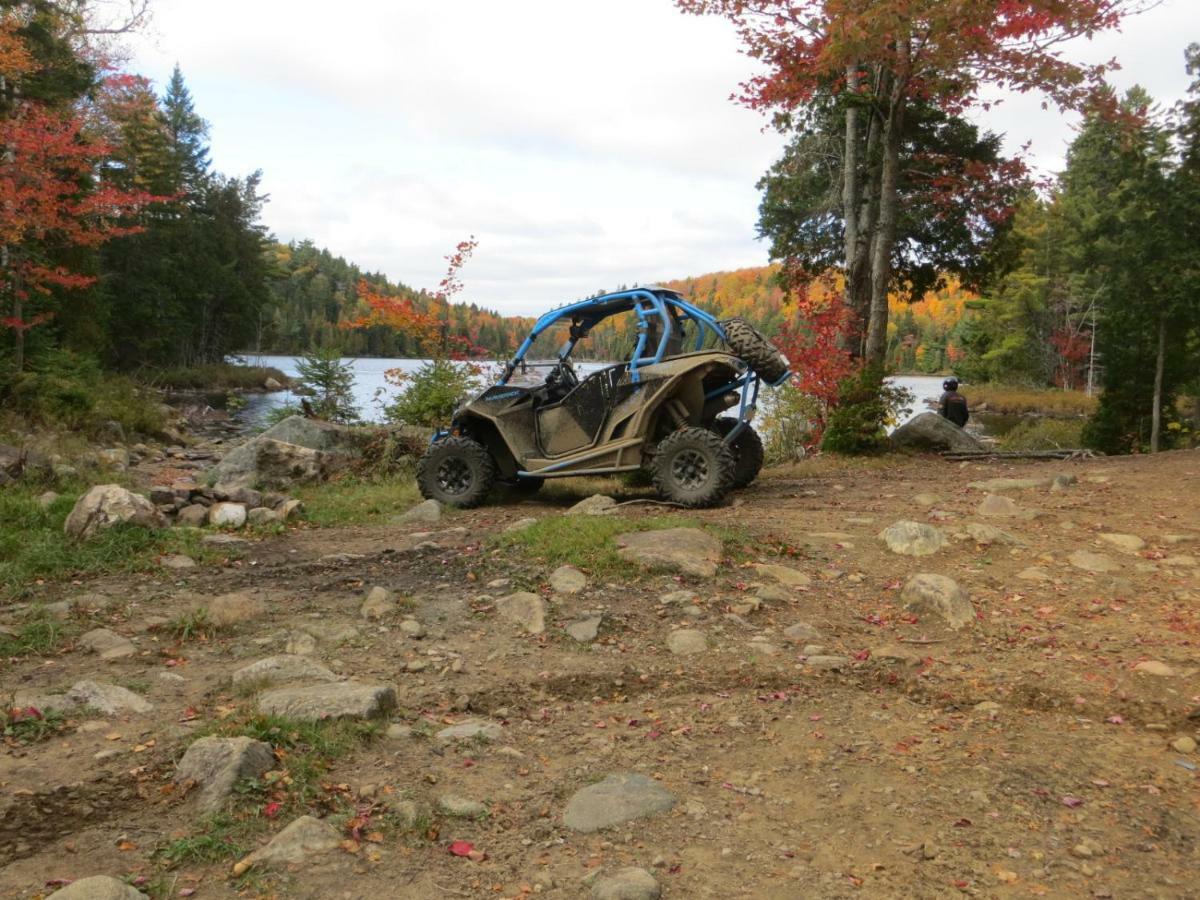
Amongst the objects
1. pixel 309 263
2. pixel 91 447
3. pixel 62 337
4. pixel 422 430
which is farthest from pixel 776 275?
pixel 309 263

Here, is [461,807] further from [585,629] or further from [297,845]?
[585,629]

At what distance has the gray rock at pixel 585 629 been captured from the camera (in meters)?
5.19

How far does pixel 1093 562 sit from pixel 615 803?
4.44 meters

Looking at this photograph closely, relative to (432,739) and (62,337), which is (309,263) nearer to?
(62,337)

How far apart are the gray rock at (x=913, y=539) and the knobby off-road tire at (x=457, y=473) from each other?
14.0 ft

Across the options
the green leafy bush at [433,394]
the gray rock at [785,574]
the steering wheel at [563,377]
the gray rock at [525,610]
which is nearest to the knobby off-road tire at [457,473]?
the steering wheel at [563,377]

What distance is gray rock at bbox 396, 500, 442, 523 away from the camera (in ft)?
29.0

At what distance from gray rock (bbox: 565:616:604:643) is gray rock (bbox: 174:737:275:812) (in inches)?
79.9

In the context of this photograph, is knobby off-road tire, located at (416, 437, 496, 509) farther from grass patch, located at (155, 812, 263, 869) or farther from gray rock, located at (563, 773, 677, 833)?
grass patch, located at (155, 812, 263, 869)

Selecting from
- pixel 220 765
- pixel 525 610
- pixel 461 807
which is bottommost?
pixel 461 807

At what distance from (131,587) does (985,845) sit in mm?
5555

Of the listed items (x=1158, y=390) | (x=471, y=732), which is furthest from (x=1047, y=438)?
(x=471, y=732)

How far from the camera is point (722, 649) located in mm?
5004

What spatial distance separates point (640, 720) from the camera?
420 cm
